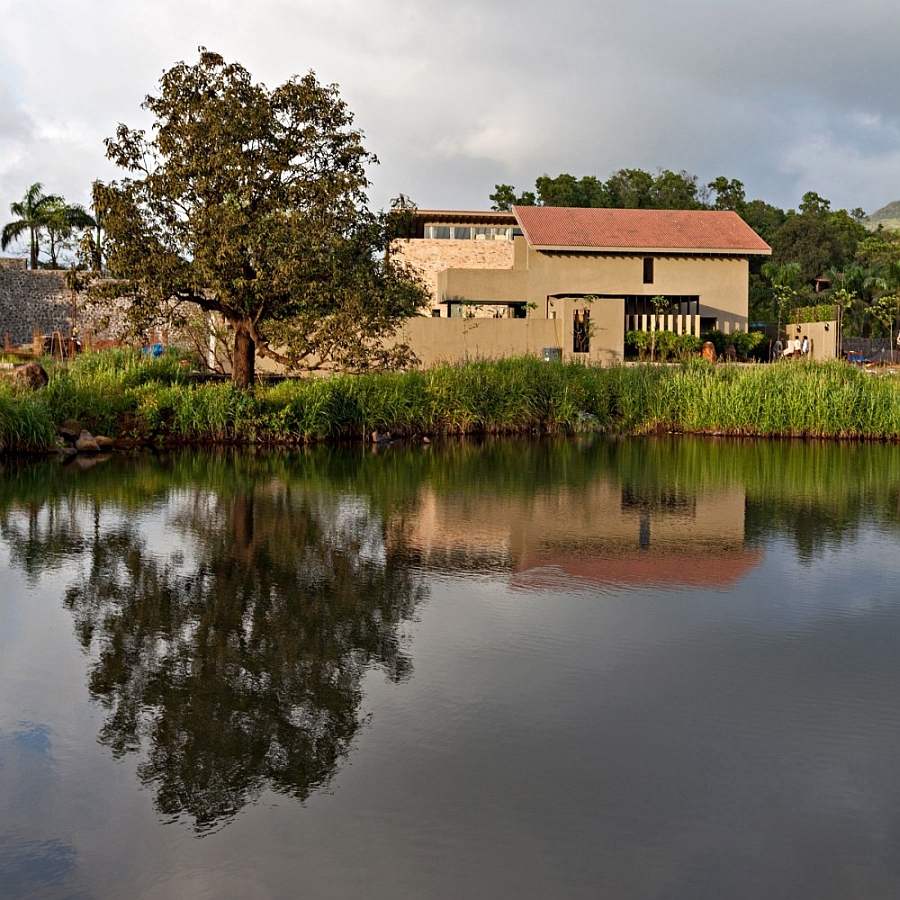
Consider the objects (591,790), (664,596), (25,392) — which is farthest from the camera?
(25,392)

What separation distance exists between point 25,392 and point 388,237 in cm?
724

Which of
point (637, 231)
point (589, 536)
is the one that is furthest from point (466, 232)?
point (589, 536)

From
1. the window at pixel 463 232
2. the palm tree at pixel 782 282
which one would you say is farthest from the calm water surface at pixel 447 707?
the palm tree at pixel 782 282

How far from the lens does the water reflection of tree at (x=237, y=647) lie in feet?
16.5

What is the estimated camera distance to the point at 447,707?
5.77 m

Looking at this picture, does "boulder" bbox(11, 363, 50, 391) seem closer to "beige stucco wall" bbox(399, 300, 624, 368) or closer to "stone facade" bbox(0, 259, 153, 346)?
"beige stucco wall" bbox(399, 300, 624, 368)

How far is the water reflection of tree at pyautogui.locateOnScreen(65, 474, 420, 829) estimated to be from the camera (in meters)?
5.04

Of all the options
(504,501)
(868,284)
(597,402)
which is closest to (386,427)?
(597,402)

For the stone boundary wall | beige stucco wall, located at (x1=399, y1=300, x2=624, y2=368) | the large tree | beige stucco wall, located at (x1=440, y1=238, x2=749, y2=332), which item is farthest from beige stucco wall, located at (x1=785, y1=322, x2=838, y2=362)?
the stone boundary wall

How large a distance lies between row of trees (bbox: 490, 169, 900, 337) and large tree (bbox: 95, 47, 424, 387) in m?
35.1

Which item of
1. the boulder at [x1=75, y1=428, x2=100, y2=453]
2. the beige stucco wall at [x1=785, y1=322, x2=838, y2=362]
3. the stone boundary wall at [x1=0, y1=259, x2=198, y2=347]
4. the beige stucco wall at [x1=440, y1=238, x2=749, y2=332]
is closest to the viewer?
the boulder at [x1=75, y1=428, x2=100, y2=453]

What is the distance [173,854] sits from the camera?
4188mm

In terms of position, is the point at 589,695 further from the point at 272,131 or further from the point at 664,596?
the point at 272,131

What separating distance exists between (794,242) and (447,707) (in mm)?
60950
